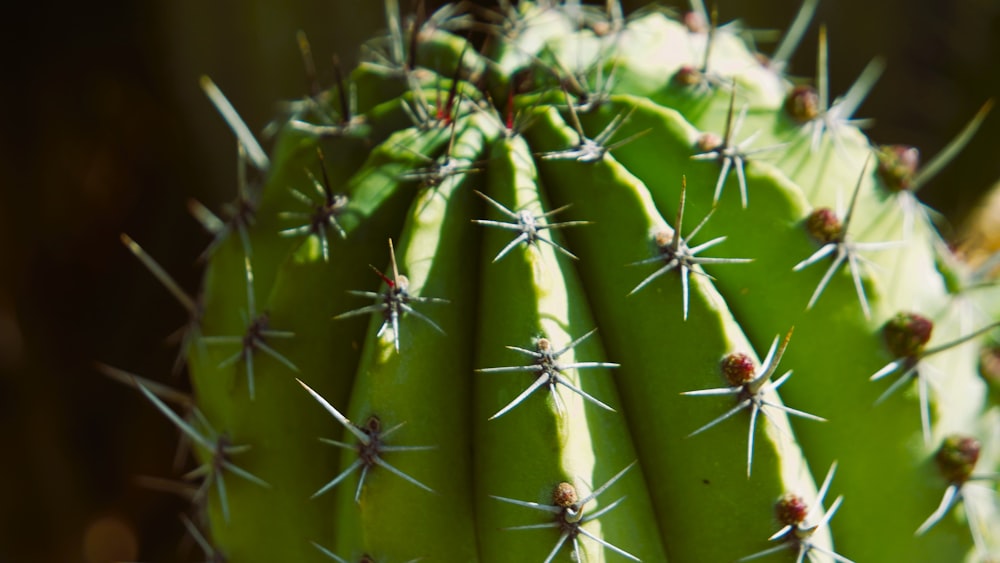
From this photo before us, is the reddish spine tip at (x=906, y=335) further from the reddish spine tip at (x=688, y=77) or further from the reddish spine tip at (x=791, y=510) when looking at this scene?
the reddish spine tip at (x=688, y=77)

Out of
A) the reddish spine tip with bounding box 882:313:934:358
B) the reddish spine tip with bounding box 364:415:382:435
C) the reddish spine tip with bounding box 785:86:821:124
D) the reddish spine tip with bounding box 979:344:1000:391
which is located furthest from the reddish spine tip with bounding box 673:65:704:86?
the reddish spine tip with bounding box 364:415:382:435

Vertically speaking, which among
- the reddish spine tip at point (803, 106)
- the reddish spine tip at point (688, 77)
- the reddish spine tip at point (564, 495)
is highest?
the reddish spine tip at point (688, 77)

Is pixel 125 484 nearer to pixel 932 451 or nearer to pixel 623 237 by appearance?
pixel 623 237

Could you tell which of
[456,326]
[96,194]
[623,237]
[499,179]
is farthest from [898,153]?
[96,194]

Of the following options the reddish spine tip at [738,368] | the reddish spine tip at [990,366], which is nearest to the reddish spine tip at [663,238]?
the reddish spine tip at [738,368]

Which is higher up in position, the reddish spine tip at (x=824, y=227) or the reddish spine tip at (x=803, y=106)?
the reddish spine tip at (x=803, y=106)

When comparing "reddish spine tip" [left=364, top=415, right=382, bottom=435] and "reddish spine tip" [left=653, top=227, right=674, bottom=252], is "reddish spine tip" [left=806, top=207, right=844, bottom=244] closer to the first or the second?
"reddish spine tip" [left=653, top=227, right=674, bottom=252]
